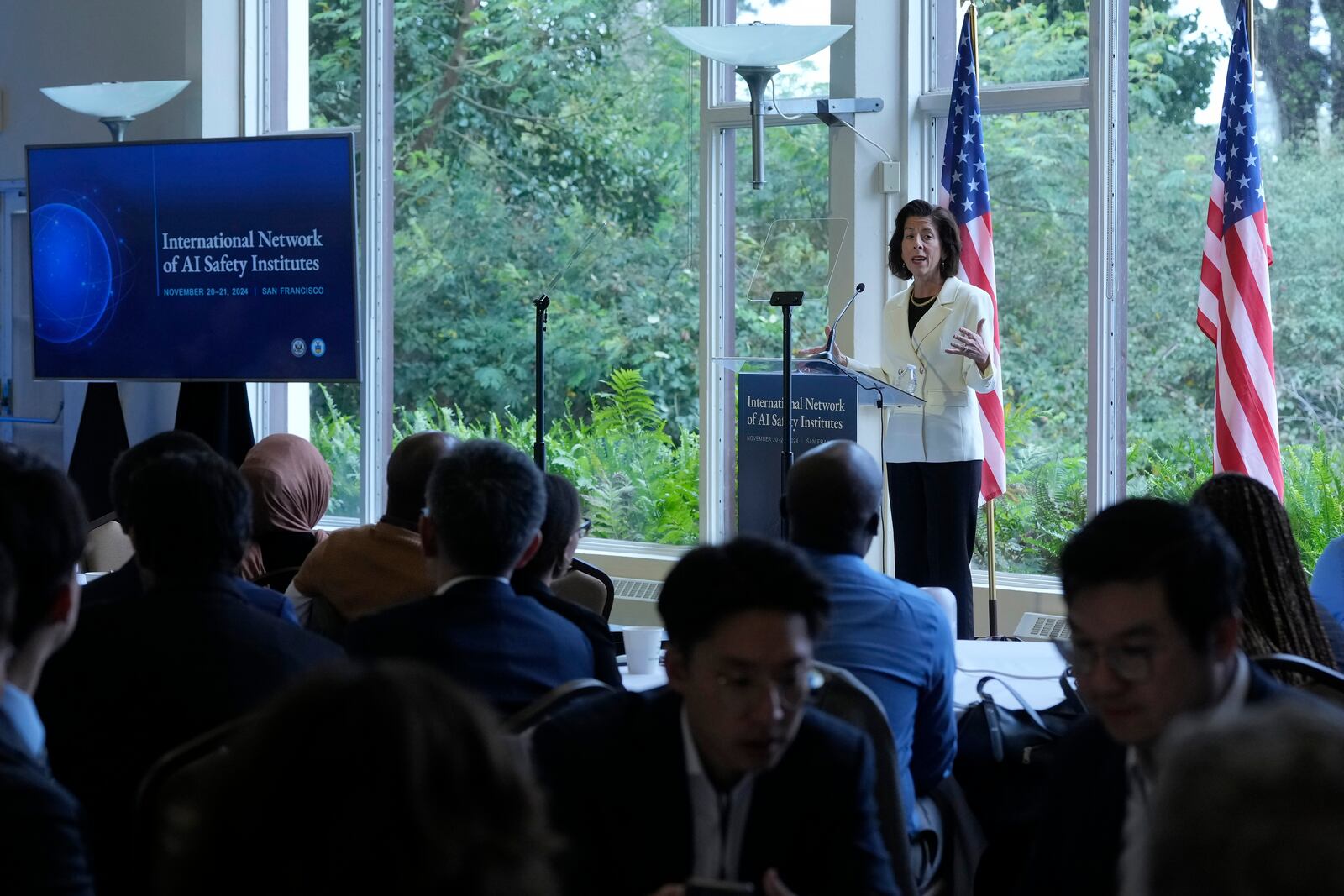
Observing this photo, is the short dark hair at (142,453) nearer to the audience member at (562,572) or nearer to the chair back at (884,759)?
the audience member at (562,572)

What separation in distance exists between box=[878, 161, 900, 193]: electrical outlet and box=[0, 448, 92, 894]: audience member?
4.74m

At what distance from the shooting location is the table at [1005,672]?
9.78ft

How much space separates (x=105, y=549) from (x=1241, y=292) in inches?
152

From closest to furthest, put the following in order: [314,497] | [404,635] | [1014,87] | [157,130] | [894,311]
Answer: [404,635], [314,497], [894,311], [1014,87], [157,130]

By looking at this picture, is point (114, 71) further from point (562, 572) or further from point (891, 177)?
point (562, 572)

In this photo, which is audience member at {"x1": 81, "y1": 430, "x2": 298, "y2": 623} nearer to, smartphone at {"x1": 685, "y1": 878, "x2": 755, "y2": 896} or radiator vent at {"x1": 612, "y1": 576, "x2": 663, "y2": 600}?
smartphone at {"x1": 685, "y1": 878, "x2": 755, "y2": 896}

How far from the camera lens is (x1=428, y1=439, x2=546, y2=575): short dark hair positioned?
252 cm

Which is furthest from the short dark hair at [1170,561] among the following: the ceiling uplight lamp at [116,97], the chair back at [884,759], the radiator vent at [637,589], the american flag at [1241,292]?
the ceiling uplight lamp at [116,97]

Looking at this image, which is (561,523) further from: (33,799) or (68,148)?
(68,148)

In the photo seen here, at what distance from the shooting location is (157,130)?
7715 mm

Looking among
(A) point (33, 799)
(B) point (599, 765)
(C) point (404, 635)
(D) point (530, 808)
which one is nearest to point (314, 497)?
(C) point (404, 635)

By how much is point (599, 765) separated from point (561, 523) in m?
1.40

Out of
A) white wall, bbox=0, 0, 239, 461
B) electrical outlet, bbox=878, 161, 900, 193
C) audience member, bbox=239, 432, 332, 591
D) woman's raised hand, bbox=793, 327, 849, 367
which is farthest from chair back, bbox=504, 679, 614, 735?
white wall, bbox=0, 0, 239, 461

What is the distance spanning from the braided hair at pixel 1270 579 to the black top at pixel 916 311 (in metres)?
2.98
